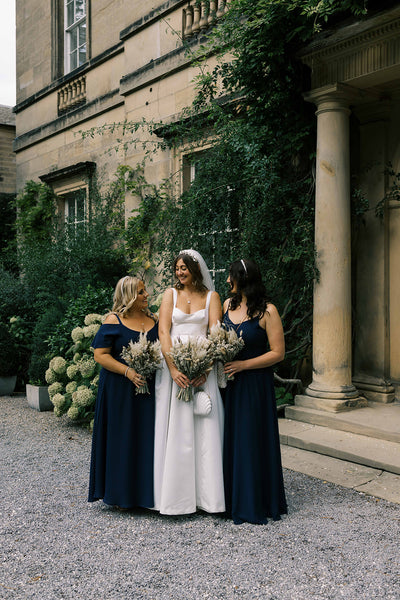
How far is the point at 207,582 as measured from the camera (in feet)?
9.28

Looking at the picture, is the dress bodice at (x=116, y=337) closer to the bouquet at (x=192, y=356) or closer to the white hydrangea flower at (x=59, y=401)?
the bouquet at (x=192, y=356)

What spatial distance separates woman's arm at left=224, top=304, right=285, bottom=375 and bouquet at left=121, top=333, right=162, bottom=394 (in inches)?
17.8

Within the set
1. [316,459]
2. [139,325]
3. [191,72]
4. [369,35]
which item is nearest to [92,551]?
[139,325]

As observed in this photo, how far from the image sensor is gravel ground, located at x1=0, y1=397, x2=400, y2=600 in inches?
109

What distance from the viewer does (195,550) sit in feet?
10.5

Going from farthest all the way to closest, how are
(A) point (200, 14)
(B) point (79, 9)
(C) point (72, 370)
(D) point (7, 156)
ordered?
1. (D) point (7, 156)
2. (B) point (79, 9)
3. (A) point (200, 14)
4. (C) point (72, 370)

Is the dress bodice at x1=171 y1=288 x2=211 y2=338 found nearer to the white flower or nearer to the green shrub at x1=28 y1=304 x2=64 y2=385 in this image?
the white flower

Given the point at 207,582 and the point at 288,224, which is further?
the point at 288,224

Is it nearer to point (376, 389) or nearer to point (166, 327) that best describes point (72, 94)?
point (376, 389)

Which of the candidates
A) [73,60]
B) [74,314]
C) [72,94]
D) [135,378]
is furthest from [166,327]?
[73,60]

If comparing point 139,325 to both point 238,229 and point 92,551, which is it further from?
point 238,229

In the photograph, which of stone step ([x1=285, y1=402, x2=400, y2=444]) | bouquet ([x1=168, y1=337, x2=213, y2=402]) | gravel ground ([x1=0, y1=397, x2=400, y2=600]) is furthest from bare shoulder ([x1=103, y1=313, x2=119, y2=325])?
stone step ([x1=285, y1=402, x2=400, y2=444])

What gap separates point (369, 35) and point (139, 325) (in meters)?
3.58

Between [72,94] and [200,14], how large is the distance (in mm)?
4819
